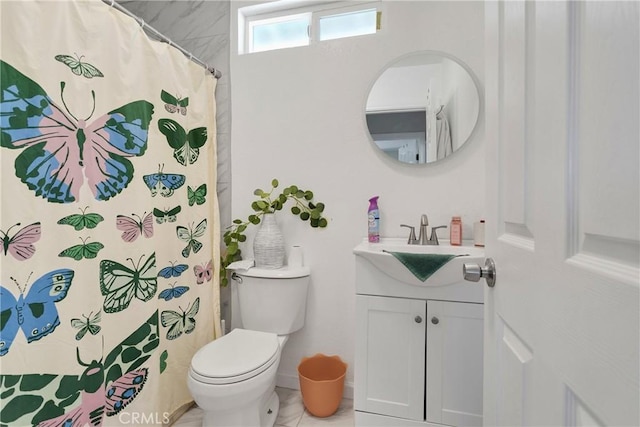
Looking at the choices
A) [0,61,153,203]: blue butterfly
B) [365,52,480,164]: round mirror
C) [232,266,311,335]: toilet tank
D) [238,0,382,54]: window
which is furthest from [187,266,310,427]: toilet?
[238,0,382,54]: window

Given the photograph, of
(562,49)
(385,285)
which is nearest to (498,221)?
(562,49)

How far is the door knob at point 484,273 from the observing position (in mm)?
675

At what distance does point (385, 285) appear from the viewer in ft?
4.40

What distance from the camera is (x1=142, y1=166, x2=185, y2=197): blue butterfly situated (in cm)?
137

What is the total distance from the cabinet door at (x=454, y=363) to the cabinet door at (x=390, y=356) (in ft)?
0.13

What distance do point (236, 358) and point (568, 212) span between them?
131 centimetres

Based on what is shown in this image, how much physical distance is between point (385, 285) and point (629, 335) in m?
1.08

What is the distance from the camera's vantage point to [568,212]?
38 cm

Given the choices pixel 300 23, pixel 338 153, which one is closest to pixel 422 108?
pixel 338 153

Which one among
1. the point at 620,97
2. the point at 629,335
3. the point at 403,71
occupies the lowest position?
the point at 629,335

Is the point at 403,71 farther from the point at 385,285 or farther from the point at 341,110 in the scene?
the point at 385,285

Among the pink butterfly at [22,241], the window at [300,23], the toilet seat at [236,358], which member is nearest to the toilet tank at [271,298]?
the toilet seat at [236,358]

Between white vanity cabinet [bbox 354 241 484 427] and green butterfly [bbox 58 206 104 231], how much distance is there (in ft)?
3.53

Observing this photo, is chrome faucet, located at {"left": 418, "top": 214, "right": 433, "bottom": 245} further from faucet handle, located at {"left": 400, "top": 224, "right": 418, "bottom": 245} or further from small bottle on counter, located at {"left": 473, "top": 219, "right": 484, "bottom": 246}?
small bottle on counter, located at {"left": 473, "top": 219, "right": 484, "bottom": 246}
